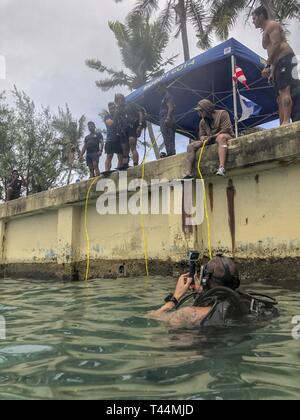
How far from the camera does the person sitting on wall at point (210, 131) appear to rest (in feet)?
19.3

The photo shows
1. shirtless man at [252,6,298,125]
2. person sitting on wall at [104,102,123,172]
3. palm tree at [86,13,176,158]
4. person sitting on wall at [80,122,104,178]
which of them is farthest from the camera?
palm tree at [86,13,176,158]

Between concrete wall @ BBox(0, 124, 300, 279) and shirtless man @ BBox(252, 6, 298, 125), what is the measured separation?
630 mm

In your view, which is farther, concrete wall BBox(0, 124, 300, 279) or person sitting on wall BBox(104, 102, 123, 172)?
person sitting on wall BBox(104, 102, 123, 172)

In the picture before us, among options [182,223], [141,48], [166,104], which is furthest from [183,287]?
[141,48]

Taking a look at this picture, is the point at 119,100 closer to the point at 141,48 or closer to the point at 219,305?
the point at 219,305

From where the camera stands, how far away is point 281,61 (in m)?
5.64

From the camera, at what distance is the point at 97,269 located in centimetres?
808

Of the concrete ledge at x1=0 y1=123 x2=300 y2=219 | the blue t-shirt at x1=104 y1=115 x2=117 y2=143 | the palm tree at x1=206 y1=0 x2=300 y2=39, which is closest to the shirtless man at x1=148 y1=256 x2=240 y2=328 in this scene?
the concrete ledge at x1=0 y1=123 x2=300 y2=219

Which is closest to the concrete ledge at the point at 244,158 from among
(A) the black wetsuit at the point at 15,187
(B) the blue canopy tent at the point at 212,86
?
(B) the blue canopy tent at the point at 212,86

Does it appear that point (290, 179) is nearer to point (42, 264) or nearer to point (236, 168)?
point (236, 168)

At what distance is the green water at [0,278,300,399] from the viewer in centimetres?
213

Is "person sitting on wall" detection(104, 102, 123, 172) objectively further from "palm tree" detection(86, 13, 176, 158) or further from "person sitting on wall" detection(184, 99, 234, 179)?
"palm tree" detection(86, 13, 176, 158)
